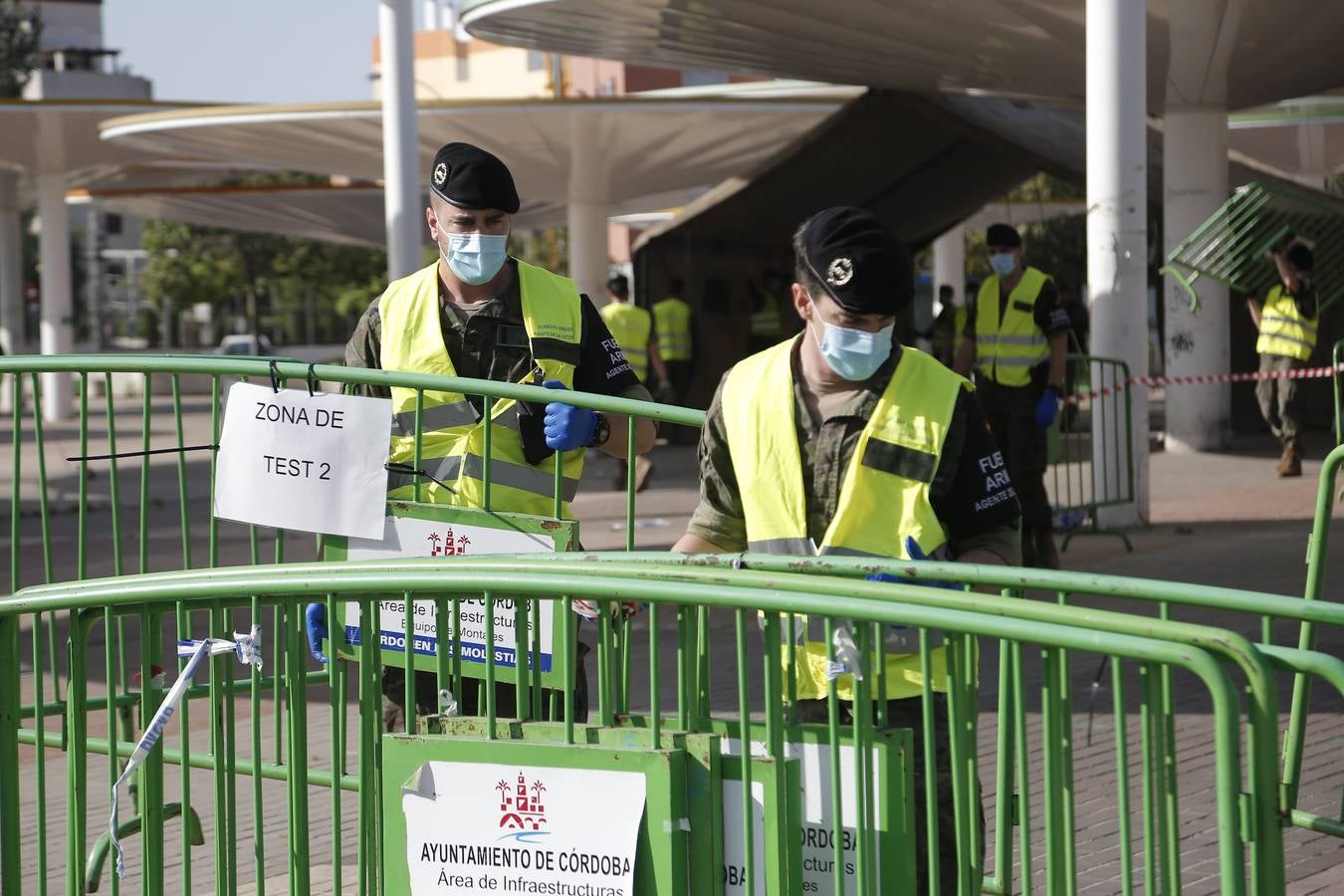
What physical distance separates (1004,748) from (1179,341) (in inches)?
626

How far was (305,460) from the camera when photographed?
15.6 feet

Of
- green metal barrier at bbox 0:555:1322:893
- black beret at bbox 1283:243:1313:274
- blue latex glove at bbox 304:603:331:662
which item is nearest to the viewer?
green metal barrier at bbox 0:555:1322:893

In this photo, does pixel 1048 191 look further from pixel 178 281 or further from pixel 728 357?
pixel 178 281

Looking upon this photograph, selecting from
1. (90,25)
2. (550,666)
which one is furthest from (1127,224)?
(90,25)

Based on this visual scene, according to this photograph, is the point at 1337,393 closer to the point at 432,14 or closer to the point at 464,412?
the point at 464,412

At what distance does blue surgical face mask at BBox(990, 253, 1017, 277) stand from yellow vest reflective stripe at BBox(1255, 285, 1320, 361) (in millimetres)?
→ 4926

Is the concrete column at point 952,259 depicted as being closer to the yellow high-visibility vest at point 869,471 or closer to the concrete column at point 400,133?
the concrete column at point 400,133

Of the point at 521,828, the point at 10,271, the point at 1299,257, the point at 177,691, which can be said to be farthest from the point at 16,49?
the point at 521,828

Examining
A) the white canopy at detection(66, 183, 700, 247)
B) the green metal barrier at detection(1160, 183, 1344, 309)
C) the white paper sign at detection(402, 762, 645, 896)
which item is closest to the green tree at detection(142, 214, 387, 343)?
the white canopy at detection(66, 183, 700, 247)

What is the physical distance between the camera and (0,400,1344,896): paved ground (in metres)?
4.84

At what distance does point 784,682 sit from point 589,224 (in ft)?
76.3

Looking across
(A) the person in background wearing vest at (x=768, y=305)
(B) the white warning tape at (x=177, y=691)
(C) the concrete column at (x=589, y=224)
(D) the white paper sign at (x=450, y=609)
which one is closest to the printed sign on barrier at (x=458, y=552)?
(D) the white paper sign at (x=450, y=609)

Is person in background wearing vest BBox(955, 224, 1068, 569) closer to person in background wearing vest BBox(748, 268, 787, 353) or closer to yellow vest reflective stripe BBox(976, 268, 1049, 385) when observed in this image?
yellow vest reflective stripe BBox(976, 268, 1049, 385)

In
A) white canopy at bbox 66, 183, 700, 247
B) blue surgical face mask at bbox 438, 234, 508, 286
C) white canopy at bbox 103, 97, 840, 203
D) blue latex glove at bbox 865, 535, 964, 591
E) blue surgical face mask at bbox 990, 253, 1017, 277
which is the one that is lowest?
blue latex glove at bbox 865, 535, 964, 591
